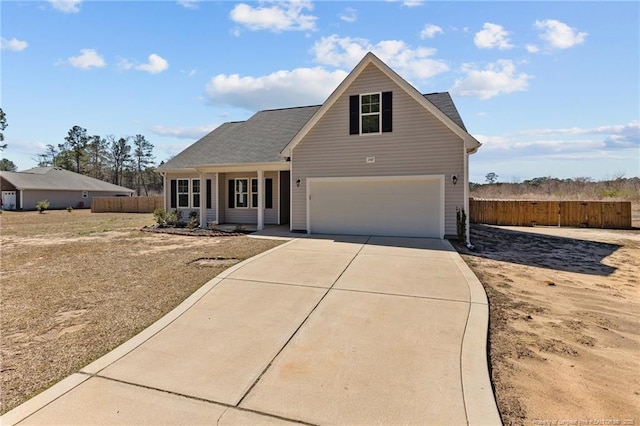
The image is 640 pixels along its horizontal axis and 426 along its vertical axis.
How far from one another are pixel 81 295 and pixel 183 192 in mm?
12387

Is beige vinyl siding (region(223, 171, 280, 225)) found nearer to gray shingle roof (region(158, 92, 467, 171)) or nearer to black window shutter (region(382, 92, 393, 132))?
gray shingle roof (region(158, 92, 467, 171))

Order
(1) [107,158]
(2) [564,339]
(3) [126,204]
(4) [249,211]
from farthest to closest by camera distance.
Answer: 1. (1) [107,158]
2. (3) [126,204]
3. (4) [249,211]
4. (2) [564,339]

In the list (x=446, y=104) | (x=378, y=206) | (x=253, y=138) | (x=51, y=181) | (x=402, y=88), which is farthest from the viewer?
(x=51, y=181)

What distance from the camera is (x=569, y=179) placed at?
33.4 meters

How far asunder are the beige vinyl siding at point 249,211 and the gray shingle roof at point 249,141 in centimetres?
115

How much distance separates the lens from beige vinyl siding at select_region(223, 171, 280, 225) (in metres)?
15.7

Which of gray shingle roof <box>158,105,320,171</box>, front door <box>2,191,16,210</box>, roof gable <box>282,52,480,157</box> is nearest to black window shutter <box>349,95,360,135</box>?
roof gable <box>282,52,480,157</box>

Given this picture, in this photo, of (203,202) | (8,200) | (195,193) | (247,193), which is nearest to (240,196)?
(247,193)

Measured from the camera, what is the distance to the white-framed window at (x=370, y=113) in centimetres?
1195

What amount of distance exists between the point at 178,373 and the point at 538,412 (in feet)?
10.9

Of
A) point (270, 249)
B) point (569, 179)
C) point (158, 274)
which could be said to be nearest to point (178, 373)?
point (158, 274)

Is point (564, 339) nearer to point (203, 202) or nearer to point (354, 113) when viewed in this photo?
point (354, 113)

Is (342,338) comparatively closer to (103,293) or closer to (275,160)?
(103,293)

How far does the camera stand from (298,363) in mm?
3488
